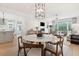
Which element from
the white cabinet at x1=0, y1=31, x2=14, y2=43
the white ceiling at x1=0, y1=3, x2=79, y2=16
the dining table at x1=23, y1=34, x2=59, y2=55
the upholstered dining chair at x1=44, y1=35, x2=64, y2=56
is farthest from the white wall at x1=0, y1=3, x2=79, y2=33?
the upholstered dining chair at x1=44, y1=35, x2=64, y2=56

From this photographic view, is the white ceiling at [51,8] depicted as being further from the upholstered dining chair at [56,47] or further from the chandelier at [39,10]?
the upholstered dining chair at [56,47]

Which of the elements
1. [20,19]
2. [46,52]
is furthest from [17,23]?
[46,52]

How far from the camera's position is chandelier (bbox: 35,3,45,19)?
5.63 ft

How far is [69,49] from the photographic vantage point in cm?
172

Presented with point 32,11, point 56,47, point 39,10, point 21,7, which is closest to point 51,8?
point 39,10

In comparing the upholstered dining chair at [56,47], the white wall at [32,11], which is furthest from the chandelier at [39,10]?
the upholstered dining chair at [56,47]

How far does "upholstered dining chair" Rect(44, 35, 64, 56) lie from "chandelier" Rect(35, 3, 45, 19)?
1.54 ft

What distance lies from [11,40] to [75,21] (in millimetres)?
1130

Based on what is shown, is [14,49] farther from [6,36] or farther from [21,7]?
[21,7]

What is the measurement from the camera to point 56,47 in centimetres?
179

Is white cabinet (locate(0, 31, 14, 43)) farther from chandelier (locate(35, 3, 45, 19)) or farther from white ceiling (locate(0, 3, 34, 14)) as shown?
chandelier (locate(35, 3, 45, 19))

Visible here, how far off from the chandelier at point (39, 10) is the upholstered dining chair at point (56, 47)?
1.54 feet

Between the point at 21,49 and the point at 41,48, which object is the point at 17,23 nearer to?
A: the point at 21,49

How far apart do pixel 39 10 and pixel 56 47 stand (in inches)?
28.2
